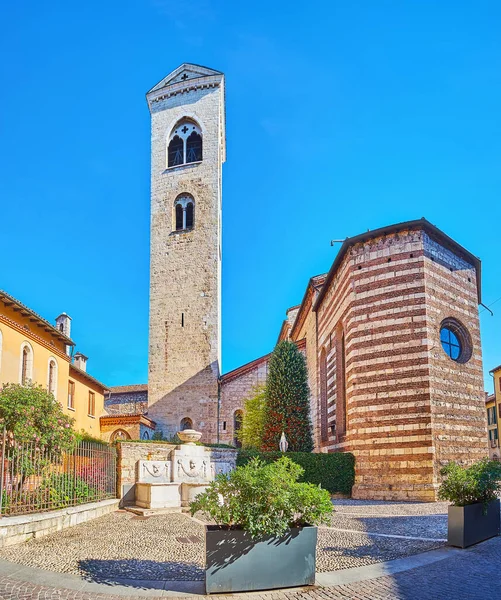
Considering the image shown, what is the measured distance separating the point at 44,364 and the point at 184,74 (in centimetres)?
2628

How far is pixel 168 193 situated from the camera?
125 ft

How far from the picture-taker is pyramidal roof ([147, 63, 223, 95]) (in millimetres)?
39188

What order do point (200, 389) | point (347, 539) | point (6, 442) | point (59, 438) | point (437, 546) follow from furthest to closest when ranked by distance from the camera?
point (200, 389), point (59, 438), point (6, 442), point (347, 539), point (437, 546)

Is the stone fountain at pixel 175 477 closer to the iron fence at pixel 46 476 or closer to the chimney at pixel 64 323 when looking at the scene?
the iron fence at pixel 46 476

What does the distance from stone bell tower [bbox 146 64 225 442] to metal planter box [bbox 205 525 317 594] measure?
2852 cm

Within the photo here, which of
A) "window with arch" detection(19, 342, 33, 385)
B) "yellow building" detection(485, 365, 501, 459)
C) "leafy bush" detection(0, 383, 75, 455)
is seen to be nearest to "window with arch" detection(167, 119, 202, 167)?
"window with arch" detection(19, 342, 33, 385)

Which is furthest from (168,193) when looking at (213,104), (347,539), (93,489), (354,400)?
(347,539)

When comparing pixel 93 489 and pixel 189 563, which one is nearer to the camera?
pixel 189 563

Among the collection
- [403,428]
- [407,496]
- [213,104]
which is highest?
[213,104]

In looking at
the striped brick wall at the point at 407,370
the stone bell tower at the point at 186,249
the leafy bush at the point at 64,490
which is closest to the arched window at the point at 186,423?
the stone bell tower at the point at 186,249

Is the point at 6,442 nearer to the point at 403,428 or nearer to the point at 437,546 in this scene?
the point at 437,546

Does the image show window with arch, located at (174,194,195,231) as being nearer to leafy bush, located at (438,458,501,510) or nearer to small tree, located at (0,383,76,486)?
small tree, located at (0,383,76,486)

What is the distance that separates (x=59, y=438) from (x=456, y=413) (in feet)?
38.8

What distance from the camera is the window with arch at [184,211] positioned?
123 feet
